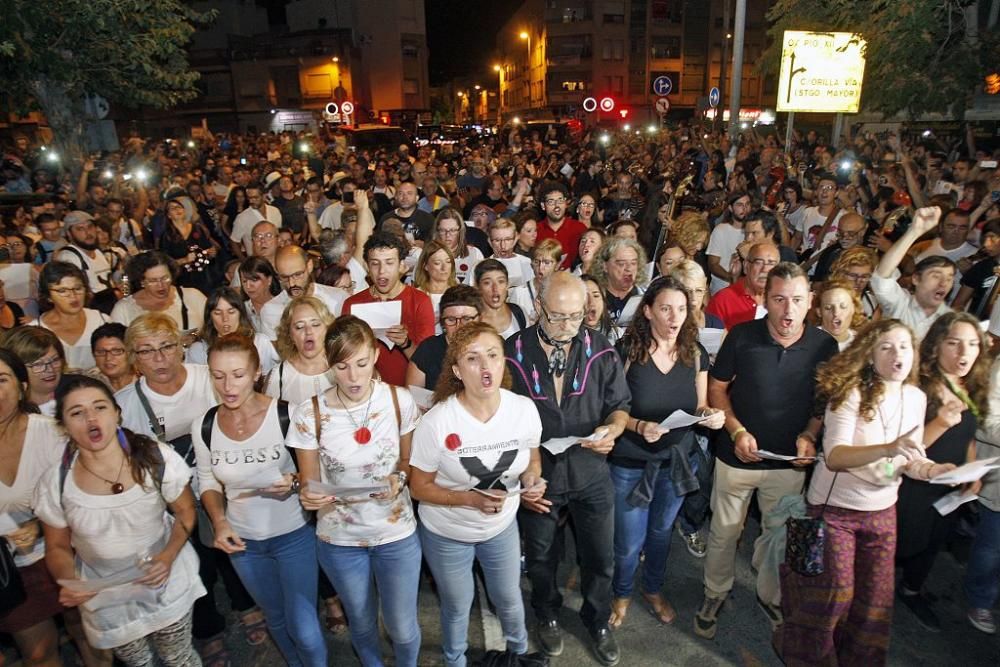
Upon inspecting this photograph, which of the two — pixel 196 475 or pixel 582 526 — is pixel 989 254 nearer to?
pixel 582 526

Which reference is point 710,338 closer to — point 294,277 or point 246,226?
point 294,277

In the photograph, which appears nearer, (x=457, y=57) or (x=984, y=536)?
(x=984, y=536)

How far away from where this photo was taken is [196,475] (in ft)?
11.5

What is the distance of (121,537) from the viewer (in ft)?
9.66

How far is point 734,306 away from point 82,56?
13109 millimetres

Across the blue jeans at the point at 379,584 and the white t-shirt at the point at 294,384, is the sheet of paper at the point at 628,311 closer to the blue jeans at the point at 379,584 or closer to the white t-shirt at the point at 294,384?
the white t-shirt at the point at 294,384

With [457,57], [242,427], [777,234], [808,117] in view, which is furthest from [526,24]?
[242,427]

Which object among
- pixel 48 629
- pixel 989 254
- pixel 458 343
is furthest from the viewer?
pixel 989 254

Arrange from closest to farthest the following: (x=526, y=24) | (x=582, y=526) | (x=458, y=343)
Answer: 1. (x=458, y=343)
2. (x=582, y=526)
3. (x=526, y=24)

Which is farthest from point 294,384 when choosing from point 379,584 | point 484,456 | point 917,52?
point 917,52

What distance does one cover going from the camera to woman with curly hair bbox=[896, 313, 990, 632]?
342 cm

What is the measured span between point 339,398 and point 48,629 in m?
2.03

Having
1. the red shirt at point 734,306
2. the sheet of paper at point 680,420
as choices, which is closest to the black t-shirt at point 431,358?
the sheet of paper at point 680,420

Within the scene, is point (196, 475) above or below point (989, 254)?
below
